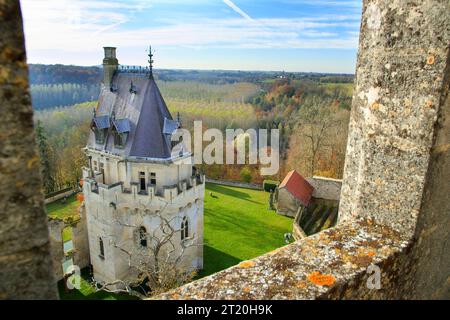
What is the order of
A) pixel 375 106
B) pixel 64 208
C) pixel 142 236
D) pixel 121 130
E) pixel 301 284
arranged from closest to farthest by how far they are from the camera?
pixel 301 284
pixel 375 106
pixel 121 130
pixel 142 236
pixel 64 208

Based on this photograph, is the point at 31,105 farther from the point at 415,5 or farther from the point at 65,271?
the point at 65,271

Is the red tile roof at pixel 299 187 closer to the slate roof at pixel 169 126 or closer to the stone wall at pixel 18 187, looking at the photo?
Answer: the slate roof at pixel 169 126

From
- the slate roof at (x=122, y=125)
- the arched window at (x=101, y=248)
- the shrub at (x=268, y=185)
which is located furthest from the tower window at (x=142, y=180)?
the shrub at (x=268, y=185)

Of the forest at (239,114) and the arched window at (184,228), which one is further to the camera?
the forest at (239,114)

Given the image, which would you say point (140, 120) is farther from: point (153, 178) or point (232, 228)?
point (232, 228)

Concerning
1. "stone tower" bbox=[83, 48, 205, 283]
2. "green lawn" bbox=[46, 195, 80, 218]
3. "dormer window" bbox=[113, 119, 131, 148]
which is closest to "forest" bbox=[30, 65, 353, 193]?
"green lawn" bbox=[46, 195, 80, 218]

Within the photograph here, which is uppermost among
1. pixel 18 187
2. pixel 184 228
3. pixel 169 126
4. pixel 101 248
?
pixel 18 187

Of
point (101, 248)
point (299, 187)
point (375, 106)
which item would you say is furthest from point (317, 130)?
point (375, 106)

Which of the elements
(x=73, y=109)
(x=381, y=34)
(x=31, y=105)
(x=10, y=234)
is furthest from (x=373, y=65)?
(x=73, y=109)

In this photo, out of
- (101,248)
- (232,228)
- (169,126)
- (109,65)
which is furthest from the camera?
(232,228)
